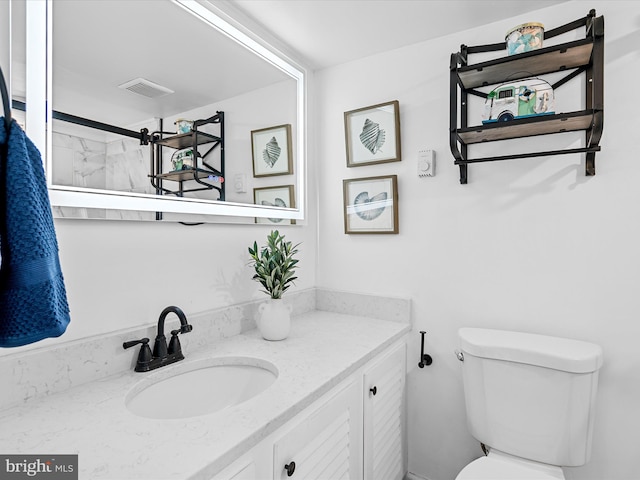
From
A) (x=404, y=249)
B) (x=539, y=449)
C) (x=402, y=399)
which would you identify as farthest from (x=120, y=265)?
(x=539, y=449)

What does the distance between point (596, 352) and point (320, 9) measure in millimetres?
1657

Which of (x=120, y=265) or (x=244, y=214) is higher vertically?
(x=244, y=214)

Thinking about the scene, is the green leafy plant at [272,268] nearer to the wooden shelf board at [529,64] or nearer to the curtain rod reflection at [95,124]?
the curtain rod reflection at [95,124]

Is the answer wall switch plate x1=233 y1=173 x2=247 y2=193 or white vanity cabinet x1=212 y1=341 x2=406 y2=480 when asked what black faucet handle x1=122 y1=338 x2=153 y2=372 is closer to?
white vanity cabinet x1=212 y1=341 x2=406 y2=480

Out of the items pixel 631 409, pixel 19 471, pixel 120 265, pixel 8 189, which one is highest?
pixel 8 189

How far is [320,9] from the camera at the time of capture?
58.4 inches

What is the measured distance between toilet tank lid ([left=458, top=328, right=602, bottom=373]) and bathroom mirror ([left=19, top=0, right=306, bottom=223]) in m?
1.02

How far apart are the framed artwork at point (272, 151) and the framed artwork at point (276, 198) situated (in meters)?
0.07

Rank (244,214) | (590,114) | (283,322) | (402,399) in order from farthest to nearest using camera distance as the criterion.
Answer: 1. (402,399)
2. (244,214)
3. (283,322)
4. (590,114)

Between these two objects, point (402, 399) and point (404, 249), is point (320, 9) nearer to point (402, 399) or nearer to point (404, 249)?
point (404, 249)

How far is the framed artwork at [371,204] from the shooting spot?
1782mm

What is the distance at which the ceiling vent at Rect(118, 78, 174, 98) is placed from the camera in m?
1.14

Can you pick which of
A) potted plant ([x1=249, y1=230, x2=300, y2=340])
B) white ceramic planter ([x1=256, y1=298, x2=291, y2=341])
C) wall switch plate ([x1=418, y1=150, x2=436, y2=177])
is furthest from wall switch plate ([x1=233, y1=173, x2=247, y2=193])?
wall switch plate ([x1=418, y1=150, x2=436, y2=177])

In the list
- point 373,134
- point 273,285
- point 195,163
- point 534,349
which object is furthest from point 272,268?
point 534,349
